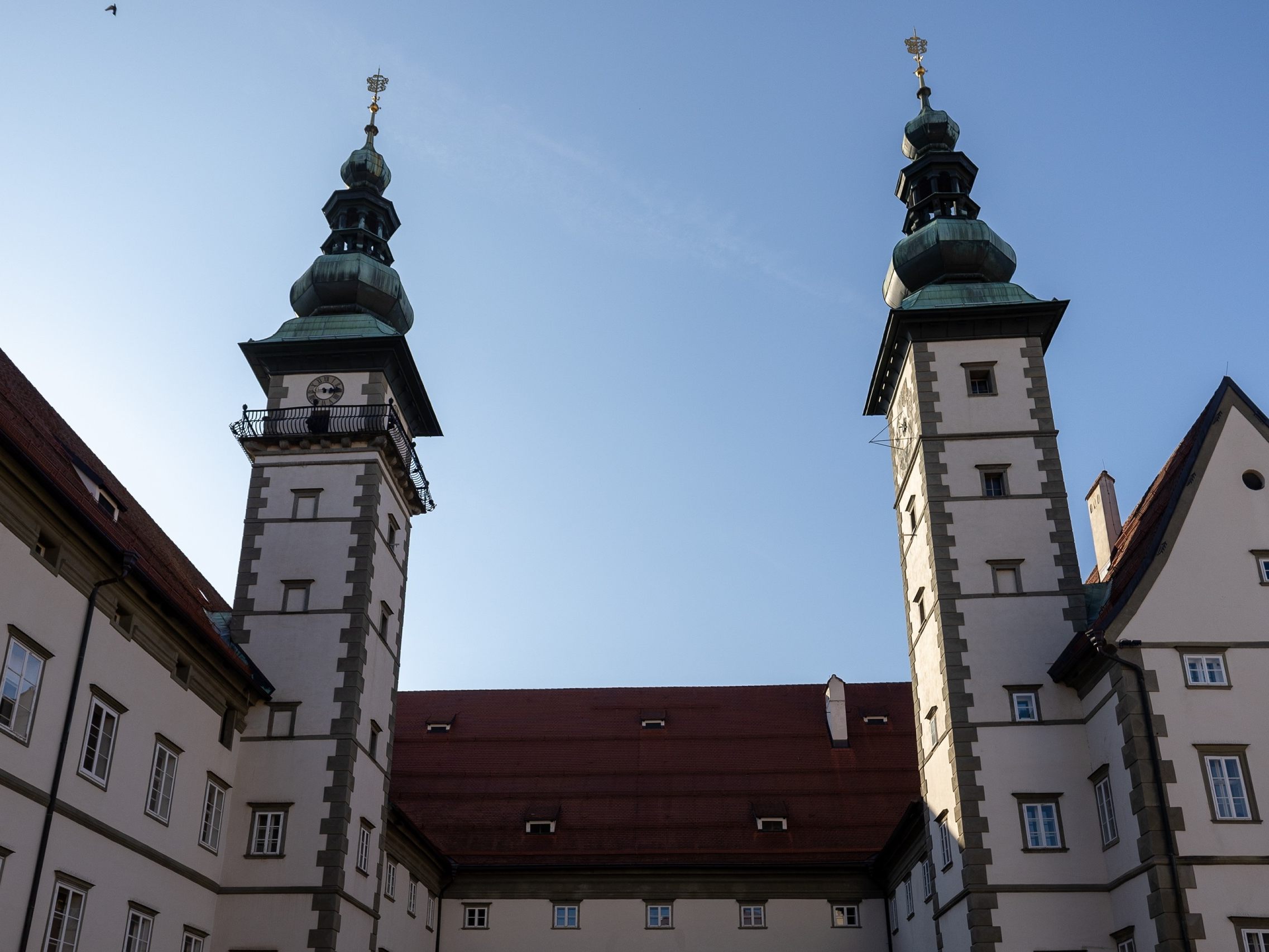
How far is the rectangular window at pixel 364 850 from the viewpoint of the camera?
3075 centimetres

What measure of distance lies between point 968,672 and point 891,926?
1225 centimetres

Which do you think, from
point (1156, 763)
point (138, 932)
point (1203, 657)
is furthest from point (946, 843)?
point (138, 932)

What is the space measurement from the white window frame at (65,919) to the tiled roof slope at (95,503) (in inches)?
215

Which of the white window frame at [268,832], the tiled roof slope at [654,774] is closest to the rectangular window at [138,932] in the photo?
the white window frame at [268,832]

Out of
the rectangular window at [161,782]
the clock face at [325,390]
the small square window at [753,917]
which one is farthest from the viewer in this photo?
the small square window at [753,917]

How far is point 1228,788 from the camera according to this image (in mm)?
24766

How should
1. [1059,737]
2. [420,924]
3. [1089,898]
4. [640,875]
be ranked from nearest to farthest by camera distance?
[1089,898], [1059,737], [420,924], [640,875]

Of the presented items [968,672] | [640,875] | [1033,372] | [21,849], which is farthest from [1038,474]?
[21,849]

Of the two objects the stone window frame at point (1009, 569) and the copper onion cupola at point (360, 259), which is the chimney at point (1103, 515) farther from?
the copper onion cupola at point (360, 259)

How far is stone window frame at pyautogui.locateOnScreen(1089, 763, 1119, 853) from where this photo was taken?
26.2 m

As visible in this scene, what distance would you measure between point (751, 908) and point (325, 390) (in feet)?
63.9

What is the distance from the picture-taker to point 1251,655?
26047mm

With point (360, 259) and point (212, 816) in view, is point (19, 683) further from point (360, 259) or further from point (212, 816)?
point (360, 259)

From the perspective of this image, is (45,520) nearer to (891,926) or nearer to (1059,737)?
(1059,737)
